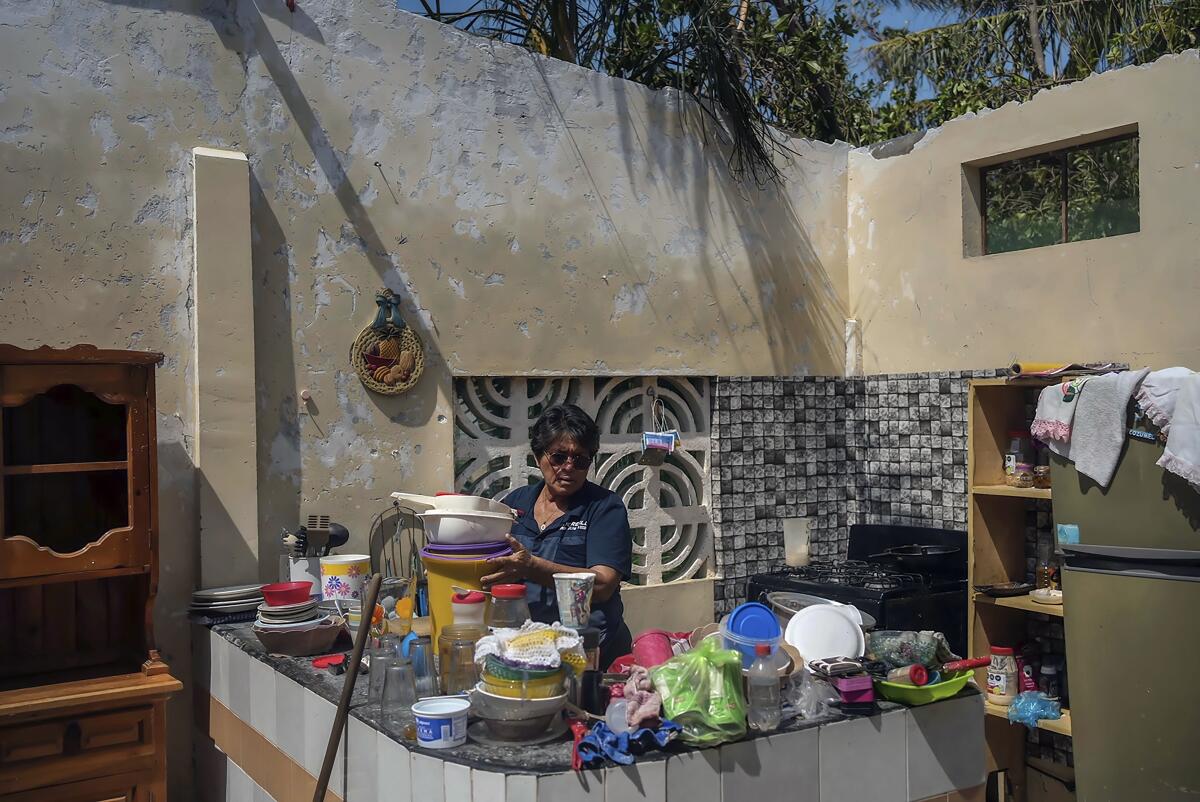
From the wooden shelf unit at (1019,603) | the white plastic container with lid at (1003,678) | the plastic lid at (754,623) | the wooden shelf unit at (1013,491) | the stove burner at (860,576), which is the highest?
the wooden shelf unit at (1013,491)

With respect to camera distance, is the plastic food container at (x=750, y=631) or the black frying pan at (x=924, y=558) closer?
the plastic food container at (x=750, y=631)

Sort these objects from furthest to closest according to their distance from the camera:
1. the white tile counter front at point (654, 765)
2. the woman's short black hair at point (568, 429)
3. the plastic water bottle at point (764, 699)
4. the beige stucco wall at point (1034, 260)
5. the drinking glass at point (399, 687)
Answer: the beige stucco wall at point (1034, 260)
the woman's short black hair at point (568, 429)
the drinking glass at point (399, 687)
the plastic water bottle at point (764, 699)
the white tile counter front at point (654, 765)

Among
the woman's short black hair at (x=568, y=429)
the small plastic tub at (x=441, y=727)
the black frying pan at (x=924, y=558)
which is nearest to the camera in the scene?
the small plastic tub at (x=441, y=727)

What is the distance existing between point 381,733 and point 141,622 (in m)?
1.64

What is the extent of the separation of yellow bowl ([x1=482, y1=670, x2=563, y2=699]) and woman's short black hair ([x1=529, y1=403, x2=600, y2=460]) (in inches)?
43.9

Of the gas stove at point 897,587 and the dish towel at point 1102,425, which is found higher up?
the dish towel at point 1102,425

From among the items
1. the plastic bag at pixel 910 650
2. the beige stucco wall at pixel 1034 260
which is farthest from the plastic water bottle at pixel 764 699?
the beige stucco wall at pixel 1034 260

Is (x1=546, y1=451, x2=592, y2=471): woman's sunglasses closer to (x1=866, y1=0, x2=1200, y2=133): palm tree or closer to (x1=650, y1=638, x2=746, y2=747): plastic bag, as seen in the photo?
(x1=650, y1=638, x2=746, y2=747): plastic bag

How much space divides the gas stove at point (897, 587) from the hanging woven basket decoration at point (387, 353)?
6.09ft

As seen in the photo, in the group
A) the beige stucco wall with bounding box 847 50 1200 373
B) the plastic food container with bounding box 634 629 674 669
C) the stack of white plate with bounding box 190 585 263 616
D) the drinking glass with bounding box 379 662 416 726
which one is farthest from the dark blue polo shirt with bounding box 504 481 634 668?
the beige stucco wall with bounding box 847 50 1200 373

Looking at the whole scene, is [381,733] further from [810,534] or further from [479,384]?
[810,534]

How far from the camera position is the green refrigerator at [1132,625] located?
395 cm

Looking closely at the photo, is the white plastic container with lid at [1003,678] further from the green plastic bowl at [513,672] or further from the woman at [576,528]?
the green plastic bowl at [513,672]

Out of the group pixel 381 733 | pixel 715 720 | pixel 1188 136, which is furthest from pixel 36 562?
pixel 1188 136
